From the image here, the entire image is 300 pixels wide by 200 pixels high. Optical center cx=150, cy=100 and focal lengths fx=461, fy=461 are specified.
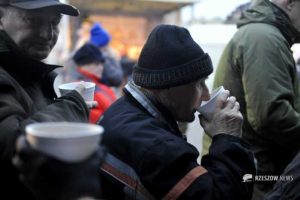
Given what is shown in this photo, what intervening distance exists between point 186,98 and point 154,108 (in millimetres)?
152

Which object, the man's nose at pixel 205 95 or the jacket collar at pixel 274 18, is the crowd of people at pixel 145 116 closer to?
the man's nose at pixel 205 95

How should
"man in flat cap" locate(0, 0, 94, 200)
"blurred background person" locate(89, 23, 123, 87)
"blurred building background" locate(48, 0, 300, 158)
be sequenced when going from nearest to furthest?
"man in flat cap" locate(0, 0, 94, 200) → "blurred background person" locate(89, 23, 123, 87) → "blurred building background" locate(48, 0, 300, 158)

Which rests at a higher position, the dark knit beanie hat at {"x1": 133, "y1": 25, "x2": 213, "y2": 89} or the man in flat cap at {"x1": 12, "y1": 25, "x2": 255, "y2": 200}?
the dark knit beanie hat at {"x1": 133, "y1": 25, "x2": 213, "y2": 89}

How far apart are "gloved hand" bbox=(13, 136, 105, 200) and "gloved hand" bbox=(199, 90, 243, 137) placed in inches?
42.7

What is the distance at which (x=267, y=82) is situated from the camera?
111 inches

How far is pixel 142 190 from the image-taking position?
1.88 meters

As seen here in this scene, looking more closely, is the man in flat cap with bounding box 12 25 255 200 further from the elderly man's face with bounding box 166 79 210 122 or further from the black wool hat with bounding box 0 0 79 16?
the black wool hat with bounding box 0 0 79 16

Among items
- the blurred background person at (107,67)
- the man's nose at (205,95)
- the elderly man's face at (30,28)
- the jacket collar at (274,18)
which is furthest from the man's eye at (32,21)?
the blurred background person at (107,67)

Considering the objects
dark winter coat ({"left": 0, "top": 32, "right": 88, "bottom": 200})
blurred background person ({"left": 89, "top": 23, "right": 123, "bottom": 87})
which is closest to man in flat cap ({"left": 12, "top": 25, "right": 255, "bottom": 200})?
dark winter coat ({"left": 0, "top": 32, "right": 88, "bottom": 200})

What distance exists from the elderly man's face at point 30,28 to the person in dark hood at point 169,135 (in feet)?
1.43

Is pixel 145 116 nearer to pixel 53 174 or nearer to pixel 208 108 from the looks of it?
pixel 208 108

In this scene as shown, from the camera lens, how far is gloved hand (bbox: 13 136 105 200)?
107 cm

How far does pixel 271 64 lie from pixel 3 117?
1815 millimetres

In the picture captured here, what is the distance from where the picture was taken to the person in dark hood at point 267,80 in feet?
9.20
